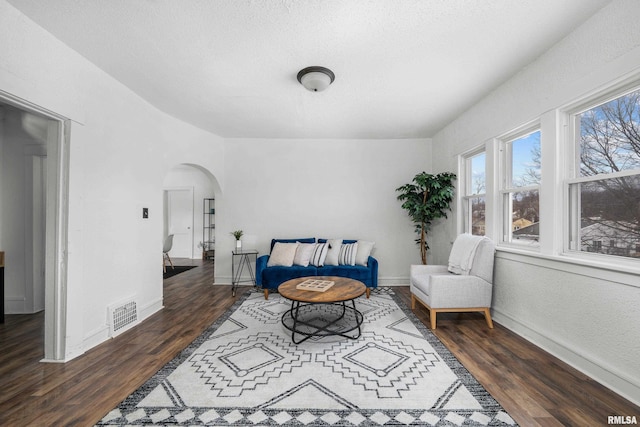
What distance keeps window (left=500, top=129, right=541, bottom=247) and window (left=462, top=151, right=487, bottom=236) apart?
0.34 m

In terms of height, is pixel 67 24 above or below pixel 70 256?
above

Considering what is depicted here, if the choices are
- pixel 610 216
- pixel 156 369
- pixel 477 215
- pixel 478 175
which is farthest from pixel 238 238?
pixel 610 216

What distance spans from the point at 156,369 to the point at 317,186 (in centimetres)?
347

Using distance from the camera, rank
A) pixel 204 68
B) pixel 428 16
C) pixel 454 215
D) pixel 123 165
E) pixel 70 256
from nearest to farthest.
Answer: pixel 428 16 → pixel 70 256 → pixel 204 68 → pixel 123 165 → pixel 454 215

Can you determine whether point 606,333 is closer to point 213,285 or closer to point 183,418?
point 183,418

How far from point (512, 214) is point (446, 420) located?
238cm

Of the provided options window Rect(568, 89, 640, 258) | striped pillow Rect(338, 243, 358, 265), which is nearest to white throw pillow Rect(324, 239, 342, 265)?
striped pillow Rect(338, 243, 358, 265)

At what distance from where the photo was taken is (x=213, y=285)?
4.62 meters

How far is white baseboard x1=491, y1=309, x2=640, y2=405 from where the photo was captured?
1.68 m

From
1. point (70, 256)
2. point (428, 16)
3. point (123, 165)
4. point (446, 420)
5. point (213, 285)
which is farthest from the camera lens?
point (213, 285)

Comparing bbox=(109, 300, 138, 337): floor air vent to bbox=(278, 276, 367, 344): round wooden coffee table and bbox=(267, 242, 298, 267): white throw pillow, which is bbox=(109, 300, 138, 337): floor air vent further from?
bbox=(267, 242, 298, 267): white throw pillow

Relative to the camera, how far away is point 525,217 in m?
2.79

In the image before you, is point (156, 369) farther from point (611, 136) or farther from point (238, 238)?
point (611, 136)

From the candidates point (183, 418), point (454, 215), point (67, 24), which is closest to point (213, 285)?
point (183, 418)
